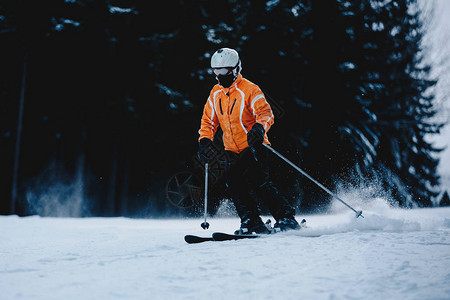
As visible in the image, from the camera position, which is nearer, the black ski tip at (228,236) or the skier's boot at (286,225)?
the black ski tip at (228,236)

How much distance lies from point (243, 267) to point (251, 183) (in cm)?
193

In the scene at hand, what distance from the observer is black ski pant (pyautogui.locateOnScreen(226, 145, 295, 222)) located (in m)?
4.79

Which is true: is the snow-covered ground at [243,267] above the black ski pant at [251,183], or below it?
below

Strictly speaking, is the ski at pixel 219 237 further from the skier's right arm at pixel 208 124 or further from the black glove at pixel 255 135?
the skier's right arm at pixel 208 124

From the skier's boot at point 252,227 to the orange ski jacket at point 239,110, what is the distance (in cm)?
80

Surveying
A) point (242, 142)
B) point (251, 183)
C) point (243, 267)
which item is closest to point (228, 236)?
point (251, 183)

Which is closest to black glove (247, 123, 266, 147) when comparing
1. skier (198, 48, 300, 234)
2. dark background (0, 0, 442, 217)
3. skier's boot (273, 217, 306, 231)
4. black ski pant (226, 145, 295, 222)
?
skier (198, 48, 300, 234)

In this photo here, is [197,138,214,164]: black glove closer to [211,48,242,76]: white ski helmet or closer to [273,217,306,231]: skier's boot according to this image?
[211,48,242,76]: white ski helmet

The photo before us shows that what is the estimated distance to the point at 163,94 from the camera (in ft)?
35.1

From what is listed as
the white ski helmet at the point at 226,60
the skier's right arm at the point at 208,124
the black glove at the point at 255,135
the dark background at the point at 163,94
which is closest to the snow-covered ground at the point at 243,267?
the black glove at the point at 255,135

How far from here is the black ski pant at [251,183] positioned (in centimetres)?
479

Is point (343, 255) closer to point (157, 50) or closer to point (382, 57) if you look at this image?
point (157, 50)

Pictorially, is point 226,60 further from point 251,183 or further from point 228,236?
point 228,236

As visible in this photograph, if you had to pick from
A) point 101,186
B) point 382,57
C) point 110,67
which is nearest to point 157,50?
point 110,67
